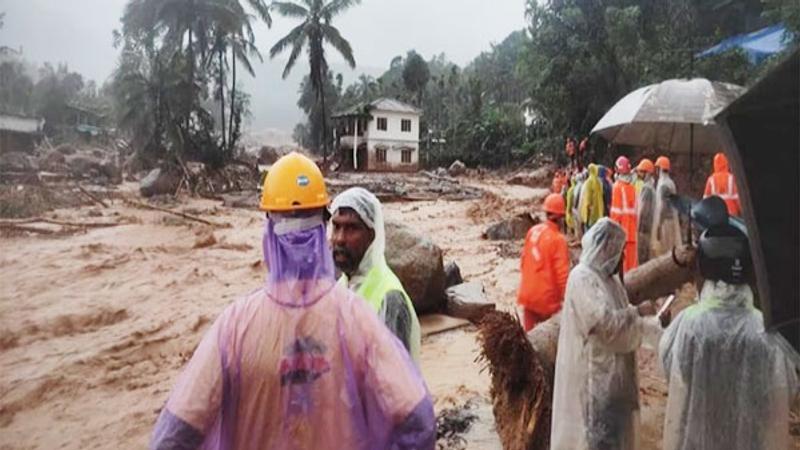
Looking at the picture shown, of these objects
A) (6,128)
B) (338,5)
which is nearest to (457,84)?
(338,5)

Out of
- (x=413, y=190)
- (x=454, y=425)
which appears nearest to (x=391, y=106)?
(x=413, y=190)

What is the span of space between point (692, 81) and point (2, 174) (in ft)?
67.3

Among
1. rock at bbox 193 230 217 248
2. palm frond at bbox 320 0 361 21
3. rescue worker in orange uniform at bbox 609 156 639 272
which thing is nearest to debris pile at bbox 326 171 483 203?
rock at bbox 193 230 217 248

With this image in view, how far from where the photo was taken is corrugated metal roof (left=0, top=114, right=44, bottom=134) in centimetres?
2717

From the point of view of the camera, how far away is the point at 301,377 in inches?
61.4

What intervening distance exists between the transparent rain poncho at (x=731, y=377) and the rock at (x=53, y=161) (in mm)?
26754

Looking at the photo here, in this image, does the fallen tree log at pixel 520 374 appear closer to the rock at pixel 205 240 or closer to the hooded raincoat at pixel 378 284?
the hooded raincoat at pixel 378 284

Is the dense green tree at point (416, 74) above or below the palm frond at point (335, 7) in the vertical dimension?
below

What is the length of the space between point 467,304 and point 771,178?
5405 millimetres

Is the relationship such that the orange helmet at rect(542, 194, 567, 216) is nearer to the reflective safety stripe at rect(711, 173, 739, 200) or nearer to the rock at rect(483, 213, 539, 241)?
the reflective safety stripe at rect(711, 173, 739, 200)

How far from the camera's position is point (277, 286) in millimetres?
1614

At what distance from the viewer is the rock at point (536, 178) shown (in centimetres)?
2620

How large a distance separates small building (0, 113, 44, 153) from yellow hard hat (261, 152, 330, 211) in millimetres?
29107

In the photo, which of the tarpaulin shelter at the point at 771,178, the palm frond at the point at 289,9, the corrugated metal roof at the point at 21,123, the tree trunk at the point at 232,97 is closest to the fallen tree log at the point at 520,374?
the tarpaulin shelter at the point at 771,178
